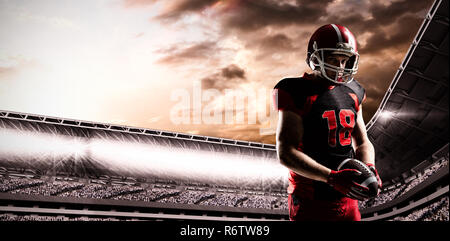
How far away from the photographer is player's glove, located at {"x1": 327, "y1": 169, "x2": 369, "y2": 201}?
171cm

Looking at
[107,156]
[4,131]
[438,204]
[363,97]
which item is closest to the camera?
→ [363,97]

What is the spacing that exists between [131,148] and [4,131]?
1231cm

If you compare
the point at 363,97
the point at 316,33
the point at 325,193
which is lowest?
the point at 325,193

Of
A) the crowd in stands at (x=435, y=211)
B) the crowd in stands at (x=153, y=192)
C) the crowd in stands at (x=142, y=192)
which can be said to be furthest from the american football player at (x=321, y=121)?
the crowd in stands at (x=142, y=192)

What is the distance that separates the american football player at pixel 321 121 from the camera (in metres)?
1.91

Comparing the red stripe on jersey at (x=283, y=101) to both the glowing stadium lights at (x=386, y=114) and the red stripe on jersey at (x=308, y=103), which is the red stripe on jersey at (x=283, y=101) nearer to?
the red stripe on jersey at (x=308, y=103)

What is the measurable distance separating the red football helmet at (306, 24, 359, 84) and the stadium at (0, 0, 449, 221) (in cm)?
1385

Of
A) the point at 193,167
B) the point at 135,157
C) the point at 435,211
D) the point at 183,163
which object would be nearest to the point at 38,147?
the point at 135,157

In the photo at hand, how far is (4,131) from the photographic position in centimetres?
2848

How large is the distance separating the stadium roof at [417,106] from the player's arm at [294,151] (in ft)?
38.3

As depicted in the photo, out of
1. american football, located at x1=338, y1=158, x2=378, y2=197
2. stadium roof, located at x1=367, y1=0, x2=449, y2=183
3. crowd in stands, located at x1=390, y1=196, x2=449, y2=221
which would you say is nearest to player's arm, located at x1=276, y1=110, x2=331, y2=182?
american football, located at x1=338, y1=158, x2=378, y2=197

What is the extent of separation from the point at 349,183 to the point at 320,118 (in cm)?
47
